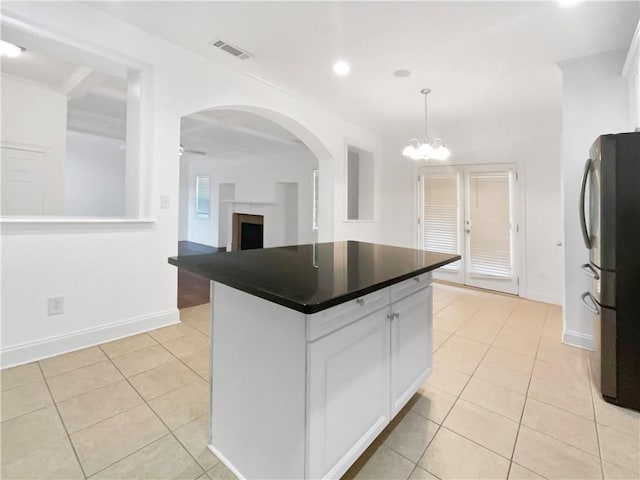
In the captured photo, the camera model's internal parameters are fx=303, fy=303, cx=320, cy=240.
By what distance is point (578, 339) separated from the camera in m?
2.71

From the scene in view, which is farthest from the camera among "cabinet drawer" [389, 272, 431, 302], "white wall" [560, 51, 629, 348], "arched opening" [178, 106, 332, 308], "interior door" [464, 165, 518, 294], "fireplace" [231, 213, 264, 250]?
"fireplace" [231, 213, 264, 250]

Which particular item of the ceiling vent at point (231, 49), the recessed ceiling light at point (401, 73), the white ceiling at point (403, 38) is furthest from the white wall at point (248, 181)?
the ceiling vent at point (231, 49)

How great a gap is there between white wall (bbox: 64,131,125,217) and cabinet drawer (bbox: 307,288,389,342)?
7.20 meters

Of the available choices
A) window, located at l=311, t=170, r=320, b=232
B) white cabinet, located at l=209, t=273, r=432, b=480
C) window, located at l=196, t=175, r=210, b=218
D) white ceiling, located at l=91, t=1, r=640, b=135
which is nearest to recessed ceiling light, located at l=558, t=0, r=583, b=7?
white ceiling, located at l=91, t=1, r=640, b=135

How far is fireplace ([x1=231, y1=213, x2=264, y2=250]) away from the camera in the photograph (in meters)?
8.13

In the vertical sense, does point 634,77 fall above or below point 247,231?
above

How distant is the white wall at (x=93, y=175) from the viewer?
6.69m

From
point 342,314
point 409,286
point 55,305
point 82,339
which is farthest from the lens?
point 82,339

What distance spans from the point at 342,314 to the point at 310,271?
0.91 feet

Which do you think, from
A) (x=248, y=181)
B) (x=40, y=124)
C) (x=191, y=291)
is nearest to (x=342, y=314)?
(x=191, y=291)

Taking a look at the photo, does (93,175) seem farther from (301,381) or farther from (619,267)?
(619,267)

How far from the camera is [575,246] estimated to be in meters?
2.71

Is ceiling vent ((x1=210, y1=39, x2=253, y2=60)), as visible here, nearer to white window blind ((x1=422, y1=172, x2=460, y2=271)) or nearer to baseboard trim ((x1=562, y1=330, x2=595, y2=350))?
white window blind ((x1=422, y1=172, x2=460, y2=271))

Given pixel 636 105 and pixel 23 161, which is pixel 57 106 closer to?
pixel 23 161
